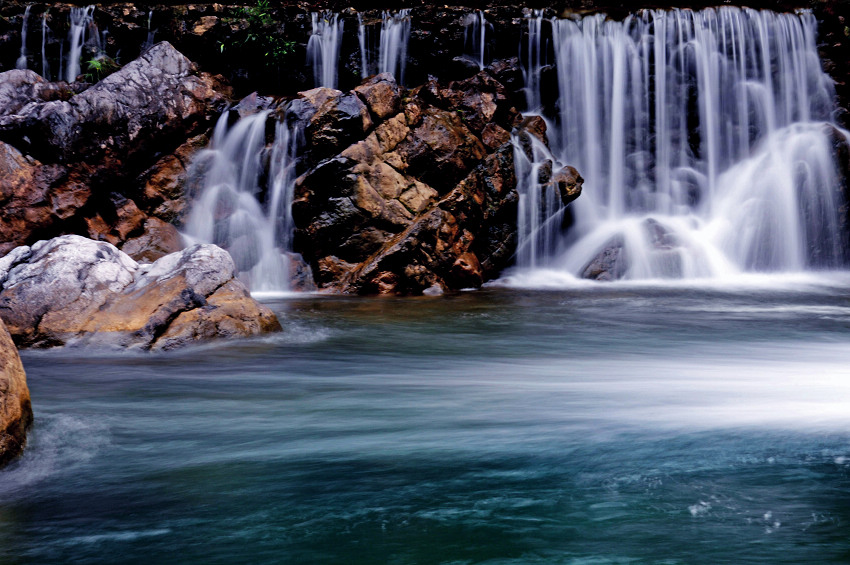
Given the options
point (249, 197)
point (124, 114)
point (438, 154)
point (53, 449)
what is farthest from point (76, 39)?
point (53, 449)

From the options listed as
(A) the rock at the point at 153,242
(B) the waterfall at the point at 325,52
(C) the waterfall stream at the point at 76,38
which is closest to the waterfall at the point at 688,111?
(B) the waterfall at the point at 325,52

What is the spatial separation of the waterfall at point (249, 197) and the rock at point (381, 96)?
4.56 ft

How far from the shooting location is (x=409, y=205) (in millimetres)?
12914

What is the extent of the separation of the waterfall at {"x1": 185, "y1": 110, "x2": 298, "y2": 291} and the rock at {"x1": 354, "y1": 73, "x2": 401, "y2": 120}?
139 centimetres

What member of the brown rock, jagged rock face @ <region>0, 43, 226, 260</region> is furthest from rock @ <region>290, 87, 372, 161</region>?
the brown rock

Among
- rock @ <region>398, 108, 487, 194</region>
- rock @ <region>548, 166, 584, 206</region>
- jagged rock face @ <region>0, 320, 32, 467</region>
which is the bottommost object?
jagged rock face @ <region>0, 320, 32, 467</region>

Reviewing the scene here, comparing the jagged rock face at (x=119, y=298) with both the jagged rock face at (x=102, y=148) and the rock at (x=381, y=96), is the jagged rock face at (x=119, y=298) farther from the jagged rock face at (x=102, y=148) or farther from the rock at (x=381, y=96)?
the rock at (x=381, y=96)

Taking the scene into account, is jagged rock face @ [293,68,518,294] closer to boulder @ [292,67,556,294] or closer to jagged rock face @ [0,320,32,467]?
boulder @ [292,67,556,294]

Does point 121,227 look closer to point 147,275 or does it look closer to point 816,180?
point 147,275

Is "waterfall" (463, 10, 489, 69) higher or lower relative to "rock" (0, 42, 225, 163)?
higher

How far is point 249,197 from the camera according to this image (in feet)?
44.1

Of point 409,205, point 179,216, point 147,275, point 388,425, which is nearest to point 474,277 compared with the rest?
point 409,205

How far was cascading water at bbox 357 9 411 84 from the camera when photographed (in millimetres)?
16344

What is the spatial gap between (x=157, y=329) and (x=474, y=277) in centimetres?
643
